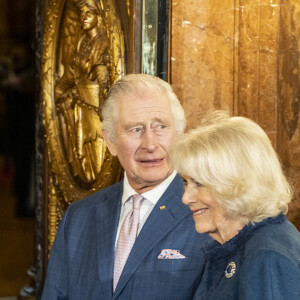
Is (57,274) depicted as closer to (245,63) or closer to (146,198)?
(146,198)

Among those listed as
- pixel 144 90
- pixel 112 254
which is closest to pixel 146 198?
pixel 112 254

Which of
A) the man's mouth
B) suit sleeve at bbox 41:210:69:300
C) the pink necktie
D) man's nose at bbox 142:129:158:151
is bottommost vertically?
suit sleeve at bbox 41:210:69:300

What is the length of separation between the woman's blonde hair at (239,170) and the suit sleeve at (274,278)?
185 mm

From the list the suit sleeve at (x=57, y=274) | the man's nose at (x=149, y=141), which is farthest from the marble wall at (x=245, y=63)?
the suit sleeve at (x=57, y=274)

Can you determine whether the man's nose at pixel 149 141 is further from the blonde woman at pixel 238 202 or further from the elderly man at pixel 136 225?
the blonde woman at pixel 238 202

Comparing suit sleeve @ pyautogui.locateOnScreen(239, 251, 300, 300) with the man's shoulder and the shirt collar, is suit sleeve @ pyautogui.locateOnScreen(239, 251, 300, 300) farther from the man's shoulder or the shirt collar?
the man's shoulder

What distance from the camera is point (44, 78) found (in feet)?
15.2

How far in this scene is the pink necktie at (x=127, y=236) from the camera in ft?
9.03

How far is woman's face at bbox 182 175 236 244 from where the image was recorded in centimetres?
211

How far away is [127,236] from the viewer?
2801 mm

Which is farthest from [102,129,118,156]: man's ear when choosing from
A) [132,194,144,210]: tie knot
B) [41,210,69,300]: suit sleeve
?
[41,210,69,300]: suit sleeve

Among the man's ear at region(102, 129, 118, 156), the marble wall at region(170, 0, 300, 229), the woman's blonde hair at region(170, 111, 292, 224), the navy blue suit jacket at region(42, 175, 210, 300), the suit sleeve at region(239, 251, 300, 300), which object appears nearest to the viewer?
the suit sleeve at region(239, 251, 300, 300)

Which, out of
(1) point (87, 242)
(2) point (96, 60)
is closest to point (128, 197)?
(1) point (87, 242)

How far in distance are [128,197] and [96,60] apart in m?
1.49
